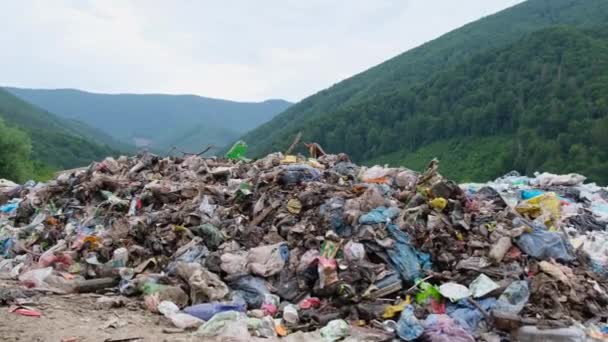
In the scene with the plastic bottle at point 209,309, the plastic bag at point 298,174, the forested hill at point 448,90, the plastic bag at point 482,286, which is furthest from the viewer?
the forested hill at point 448,90

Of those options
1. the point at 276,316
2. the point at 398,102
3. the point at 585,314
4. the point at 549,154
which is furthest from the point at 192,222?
the point at 398,102

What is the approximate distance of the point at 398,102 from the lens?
2104 inches

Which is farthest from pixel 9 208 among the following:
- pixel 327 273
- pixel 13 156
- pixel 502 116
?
pixel 502 116

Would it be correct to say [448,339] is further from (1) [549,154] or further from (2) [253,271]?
(1) [549,154]

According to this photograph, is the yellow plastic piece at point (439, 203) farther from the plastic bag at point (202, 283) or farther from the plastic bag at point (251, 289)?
the plastic bag at point (202, 283)

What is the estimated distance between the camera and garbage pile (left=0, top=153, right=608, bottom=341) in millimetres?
4371

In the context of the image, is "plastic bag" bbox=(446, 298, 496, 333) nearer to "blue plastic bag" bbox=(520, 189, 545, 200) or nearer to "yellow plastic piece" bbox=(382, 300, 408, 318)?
"yellow plastic piece" bbox=(382, 300, 408, 318)

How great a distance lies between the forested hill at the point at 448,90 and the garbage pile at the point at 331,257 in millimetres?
31820

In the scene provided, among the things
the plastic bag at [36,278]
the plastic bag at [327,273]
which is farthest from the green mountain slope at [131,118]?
the plastic bag at [327,273]

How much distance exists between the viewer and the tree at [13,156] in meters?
23.4

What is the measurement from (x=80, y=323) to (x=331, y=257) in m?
2.26

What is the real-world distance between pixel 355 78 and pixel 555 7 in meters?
28.4

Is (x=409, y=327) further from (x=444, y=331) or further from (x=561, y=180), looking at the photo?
(x=561, y=180)

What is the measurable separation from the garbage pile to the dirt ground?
17 centimetres
